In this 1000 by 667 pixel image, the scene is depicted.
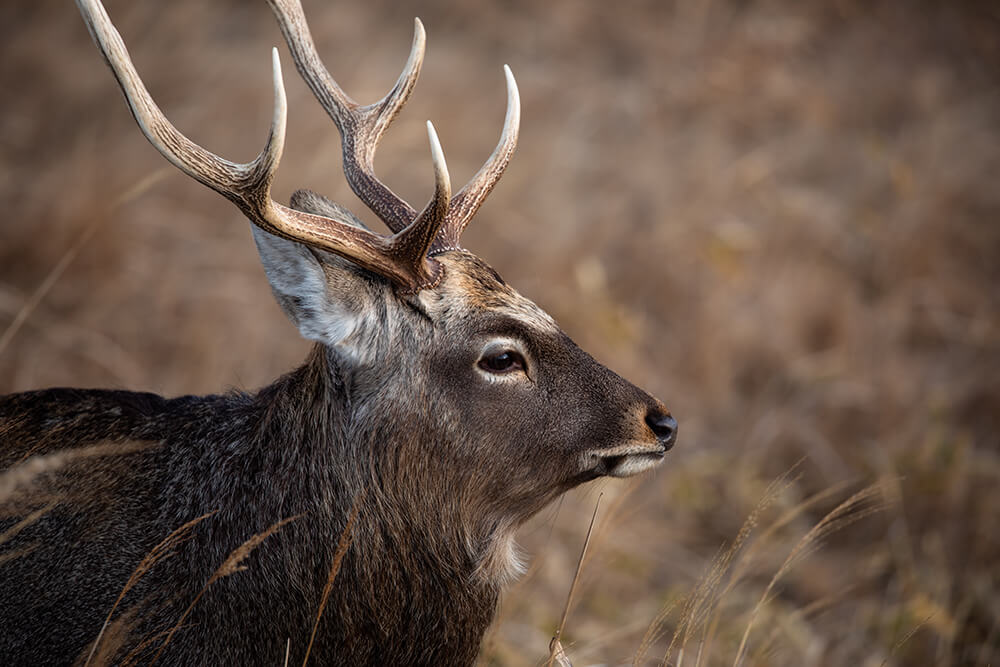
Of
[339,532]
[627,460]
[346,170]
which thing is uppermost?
[346,170]

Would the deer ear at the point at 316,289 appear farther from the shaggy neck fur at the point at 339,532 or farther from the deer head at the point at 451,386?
the shaggy neck fur at the point at 339,532

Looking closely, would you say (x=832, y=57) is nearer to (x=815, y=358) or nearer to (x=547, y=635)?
(x=815, y=358)

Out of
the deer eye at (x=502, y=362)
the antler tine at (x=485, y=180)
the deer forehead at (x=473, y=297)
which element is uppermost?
the antler tine at (x=485, y=180)

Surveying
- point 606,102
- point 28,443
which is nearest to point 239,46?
point 606,102

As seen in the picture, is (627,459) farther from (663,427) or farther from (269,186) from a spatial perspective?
(269,186)

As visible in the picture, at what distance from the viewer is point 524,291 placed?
A: 617cm

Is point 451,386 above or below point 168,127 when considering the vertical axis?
below

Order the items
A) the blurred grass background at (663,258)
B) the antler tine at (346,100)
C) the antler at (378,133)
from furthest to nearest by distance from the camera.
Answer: the blurred grass background at (663,258)
the antler tine at (346,100)
the antler at (378,133)

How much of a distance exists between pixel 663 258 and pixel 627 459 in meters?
4.51

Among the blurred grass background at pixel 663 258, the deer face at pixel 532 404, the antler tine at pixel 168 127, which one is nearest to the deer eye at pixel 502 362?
the deer face at pixel 532 404

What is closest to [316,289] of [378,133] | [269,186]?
[269,186]

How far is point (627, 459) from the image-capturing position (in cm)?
249

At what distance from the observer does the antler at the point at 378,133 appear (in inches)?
110

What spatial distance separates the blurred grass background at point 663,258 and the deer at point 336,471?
0.40m
